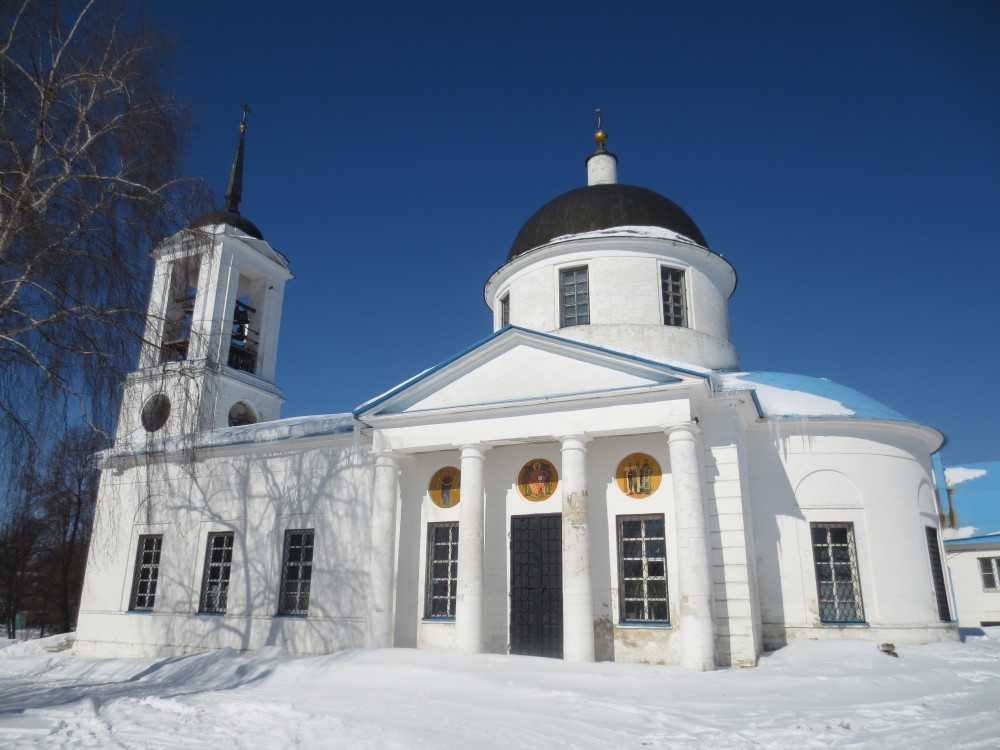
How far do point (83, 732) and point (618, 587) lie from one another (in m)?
7.32

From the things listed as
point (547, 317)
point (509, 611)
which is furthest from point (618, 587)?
point (547, 317)

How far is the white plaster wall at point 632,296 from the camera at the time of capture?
14570mm

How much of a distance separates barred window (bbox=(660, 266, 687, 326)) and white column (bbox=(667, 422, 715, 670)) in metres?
4.92

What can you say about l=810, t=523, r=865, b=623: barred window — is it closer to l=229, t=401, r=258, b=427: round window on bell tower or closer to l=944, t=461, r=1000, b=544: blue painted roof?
l=944, t=461, r=1000, b=544: blue painted roof

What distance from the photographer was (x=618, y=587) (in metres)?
11.2

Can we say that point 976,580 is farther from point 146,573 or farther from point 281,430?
point 146,573

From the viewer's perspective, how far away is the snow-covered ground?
6082 millimetres

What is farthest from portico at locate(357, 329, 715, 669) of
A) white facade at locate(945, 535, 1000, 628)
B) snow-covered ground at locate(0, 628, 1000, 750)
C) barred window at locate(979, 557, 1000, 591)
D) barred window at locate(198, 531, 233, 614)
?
barred window at locate(979, 557, 1000, 591)

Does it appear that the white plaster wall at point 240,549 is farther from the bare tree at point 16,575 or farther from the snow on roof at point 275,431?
the bare tree at point 16,575

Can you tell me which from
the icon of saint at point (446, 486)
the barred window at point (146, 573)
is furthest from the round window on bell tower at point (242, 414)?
the icon of saint at point (446, 486)

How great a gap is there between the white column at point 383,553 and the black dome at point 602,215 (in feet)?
19.8

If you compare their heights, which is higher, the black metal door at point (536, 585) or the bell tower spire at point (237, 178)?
the bell tower spire at point (237, 178)

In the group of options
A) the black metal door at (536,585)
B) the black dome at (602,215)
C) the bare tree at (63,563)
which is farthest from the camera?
the bare tree at (63,563)

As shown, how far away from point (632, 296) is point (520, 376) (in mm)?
4093
